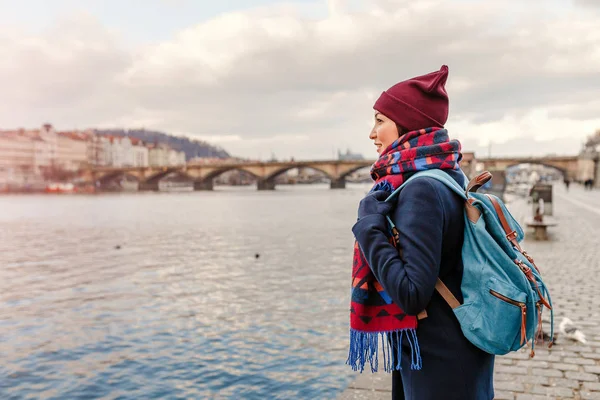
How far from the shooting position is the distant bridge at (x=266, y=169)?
68750mm

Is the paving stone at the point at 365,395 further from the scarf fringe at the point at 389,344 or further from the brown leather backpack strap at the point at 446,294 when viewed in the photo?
the brown leather backpack strap at the point at 446,294

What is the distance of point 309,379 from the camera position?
5594mm

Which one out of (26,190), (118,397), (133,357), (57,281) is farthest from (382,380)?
(26,190)

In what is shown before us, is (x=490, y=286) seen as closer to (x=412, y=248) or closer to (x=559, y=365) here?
(x=412, y=248)

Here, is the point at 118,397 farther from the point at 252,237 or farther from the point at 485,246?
the point at 252,237

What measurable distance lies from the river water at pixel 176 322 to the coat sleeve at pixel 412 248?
3854 millimetres

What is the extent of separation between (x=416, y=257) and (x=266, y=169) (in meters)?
82.4

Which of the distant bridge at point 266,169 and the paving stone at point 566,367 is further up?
the distant bridge at point 266,169

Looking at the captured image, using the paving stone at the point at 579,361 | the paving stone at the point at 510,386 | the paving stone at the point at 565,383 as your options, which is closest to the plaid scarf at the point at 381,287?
the paving stone at the point at 510,386

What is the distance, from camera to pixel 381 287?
179 centimetres

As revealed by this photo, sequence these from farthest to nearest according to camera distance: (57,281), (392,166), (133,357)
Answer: (57,281)
(133,357)
(392,166)

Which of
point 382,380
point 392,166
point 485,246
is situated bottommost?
point 382,380

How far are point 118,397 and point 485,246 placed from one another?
4892mm

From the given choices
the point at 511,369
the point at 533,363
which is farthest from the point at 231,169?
the point at 511,369
